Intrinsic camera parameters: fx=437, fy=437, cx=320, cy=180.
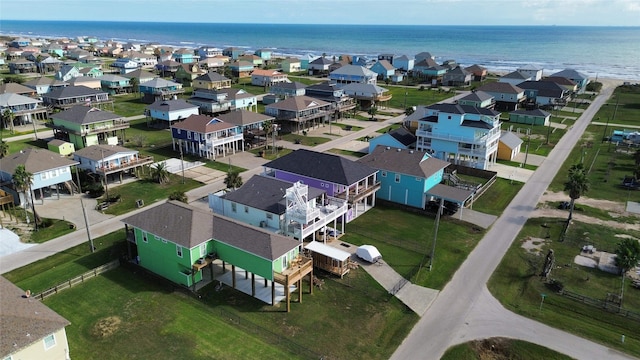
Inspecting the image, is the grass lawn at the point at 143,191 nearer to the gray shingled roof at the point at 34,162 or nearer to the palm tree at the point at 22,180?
the gray shingled roof at the point at 34,162

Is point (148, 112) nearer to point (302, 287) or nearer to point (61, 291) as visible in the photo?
point (61, 291)

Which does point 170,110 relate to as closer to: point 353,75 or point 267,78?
point 267,78

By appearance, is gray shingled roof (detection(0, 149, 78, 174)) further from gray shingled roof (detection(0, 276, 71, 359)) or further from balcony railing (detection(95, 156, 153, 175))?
gray shingled roof (detection(0, 276, 71, 359))

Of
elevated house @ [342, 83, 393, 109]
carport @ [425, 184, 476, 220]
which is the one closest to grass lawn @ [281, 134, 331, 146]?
elevated house @ [342, 83, 393, 109]

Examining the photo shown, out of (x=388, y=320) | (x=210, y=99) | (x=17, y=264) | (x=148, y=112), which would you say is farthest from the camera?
(x=210, y=99)

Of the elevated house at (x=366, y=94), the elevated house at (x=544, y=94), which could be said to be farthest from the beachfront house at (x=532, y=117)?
the elevated house at (x=366, y=94)

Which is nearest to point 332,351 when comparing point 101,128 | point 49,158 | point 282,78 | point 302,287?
point 302,287

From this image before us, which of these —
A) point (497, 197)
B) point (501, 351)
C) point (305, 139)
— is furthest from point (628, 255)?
point (305, 139)
